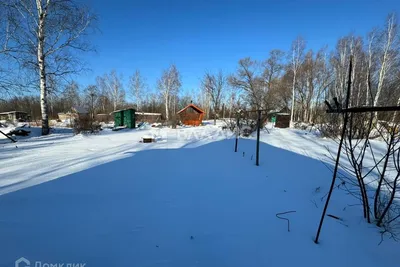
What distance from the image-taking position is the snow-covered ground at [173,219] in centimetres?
159

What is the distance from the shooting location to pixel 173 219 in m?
2.12

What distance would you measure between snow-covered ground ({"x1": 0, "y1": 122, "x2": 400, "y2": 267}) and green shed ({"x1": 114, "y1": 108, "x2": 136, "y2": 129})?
1307 cm

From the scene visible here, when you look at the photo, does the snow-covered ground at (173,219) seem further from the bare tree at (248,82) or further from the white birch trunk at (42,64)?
the bare tree at (248,82)

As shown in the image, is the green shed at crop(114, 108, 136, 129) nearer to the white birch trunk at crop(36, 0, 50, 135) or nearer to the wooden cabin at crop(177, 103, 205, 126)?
the wooden cabin at crop(177, 103, 205, 126)

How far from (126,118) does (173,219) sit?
646 inches

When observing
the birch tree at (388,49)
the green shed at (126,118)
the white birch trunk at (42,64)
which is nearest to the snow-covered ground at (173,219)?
the white birch trunk at (42,64)

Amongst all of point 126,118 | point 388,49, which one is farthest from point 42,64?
point 388,49

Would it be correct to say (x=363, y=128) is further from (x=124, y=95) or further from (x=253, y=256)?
(x=124, y=95)

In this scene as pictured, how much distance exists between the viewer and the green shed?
16.5 meters

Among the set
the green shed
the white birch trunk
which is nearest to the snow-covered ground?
the white birch trunk

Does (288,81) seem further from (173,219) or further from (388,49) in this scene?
(173,219)

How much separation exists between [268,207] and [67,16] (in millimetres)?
12159

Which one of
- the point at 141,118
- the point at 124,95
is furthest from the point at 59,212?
the point at 124,95

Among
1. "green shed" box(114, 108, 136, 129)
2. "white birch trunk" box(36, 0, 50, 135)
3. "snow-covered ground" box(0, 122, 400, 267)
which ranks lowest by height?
"snow-covered ground" box(0, 122, 400, 267)
